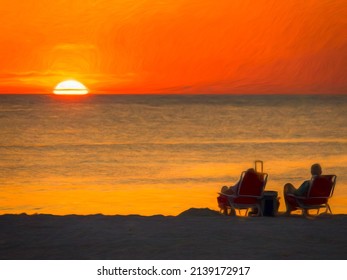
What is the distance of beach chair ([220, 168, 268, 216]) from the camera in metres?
13.1

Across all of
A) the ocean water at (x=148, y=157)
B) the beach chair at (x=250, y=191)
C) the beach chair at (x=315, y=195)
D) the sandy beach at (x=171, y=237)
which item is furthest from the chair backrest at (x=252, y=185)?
the ocean water at (x=148, y=157)

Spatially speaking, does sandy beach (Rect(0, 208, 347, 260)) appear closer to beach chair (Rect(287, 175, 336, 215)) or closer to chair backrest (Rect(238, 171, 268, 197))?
beach chair (Rect(287, 175, 336, 215))

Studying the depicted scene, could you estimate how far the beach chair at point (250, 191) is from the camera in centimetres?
1312

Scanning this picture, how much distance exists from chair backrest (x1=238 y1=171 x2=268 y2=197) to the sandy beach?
0.70m

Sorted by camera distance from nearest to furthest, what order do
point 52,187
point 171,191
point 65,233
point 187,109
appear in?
point 65,233 → point 171,191 → point 52,187 → point 187,109

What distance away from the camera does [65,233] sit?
1081 cm

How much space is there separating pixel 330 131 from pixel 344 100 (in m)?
70.0

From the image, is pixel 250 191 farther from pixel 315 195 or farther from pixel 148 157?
pixel 148 157

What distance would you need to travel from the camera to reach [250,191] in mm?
13227

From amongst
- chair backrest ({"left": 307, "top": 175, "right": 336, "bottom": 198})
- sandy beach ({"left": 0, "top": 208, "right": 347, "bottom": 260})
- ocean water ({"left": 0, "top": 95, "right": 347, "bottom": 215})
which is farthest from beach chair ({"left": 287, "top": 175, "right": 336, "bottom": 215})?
ocean water ({"left": 0, "top": 95, "right": 347, "bottom": 215})

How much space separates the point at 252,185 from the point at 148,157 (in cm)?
2787

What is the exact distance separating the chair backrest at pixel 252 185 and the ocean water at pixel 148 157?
452cm
